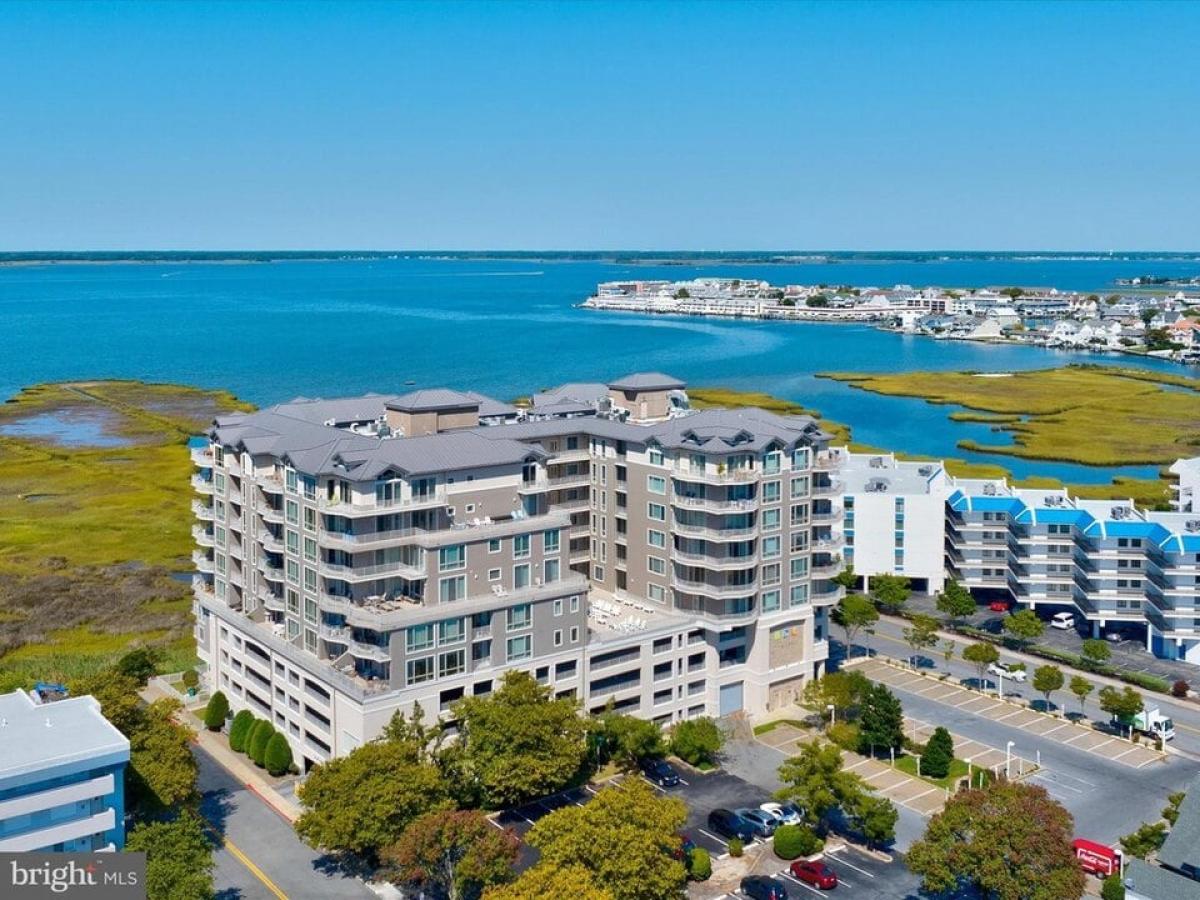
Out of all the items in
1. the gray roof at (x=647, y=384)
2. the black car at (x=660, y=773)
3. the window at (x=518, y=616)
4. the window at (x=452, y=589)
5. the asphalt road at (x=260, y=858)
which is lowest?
the black car at (x=660, y=773)

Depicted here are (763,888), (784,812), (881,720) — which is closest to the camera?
(763,888)

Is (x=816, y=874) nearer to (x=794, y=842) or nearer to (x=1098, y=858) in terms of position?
(x=794, y=842)

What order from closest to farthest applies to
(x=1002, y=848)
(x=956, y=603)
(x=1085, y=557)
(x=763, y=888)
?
(x=1002, y=848)
(x=763, y=888)
(x=956, y=603)
(x=1085, y=557)

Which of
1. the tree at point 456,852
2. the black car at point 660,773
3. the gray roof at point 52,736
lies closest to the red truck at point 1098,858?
the black car at point 660,773

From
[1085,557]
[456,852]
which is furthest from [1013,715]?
[456,852]

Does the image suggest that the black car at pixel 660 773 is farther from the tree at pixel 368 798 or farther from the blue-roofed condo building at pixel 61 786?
the blue-roofed condo building at pixel 61 786
